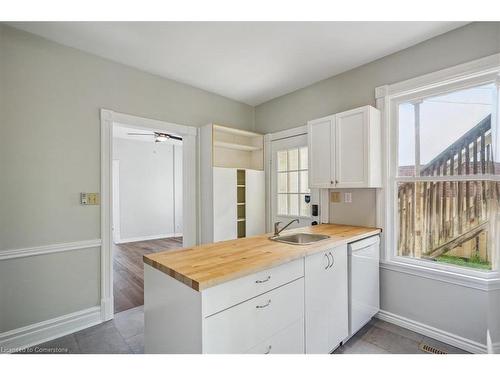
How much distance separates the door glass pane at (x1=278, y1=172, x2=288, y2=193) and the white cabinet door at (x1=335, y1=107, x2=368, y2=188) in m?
1.02

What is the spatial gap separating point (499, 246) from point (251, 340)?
1.83 metres

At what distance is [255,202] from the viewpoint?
11.6 ft

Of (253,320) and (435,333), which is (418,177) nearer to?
(435,333)

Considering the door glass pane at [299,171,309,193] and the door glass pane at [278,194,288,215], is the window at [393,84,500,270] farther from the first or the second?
the door glass pane at [278,194,288,215]

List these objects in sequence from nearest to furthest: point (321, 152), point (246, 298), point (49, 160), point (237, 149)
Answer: point (246, 298)
point (49, 160)
point (321, 152)
point (237, 149)

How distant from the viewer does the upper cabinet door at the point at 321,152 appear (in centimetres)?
255

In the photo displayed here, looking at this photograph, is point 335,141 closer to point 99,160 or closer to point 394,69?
point 394,69

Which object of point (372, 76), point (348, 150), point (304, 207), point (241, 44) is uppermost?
point (241, 44)

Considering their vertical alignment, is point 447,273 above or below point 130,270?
above

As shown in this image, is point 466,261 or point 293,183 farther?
point 293,183

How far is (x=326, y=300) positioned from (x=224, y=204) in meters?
1.76

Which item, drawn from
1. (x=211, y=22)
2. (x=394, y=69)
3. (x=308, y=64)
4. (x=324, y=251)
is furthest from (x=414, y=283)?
(x=211, y=22)

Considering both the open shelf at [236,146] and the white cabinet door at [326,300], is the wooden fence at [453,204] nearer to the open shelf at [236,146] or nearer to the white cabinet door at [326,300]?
the white cabinet door at [326,300]

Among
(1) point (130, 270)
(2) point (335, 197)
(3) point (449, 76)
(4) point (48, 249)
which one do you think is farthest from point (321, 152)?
(1) point (130, 270)
